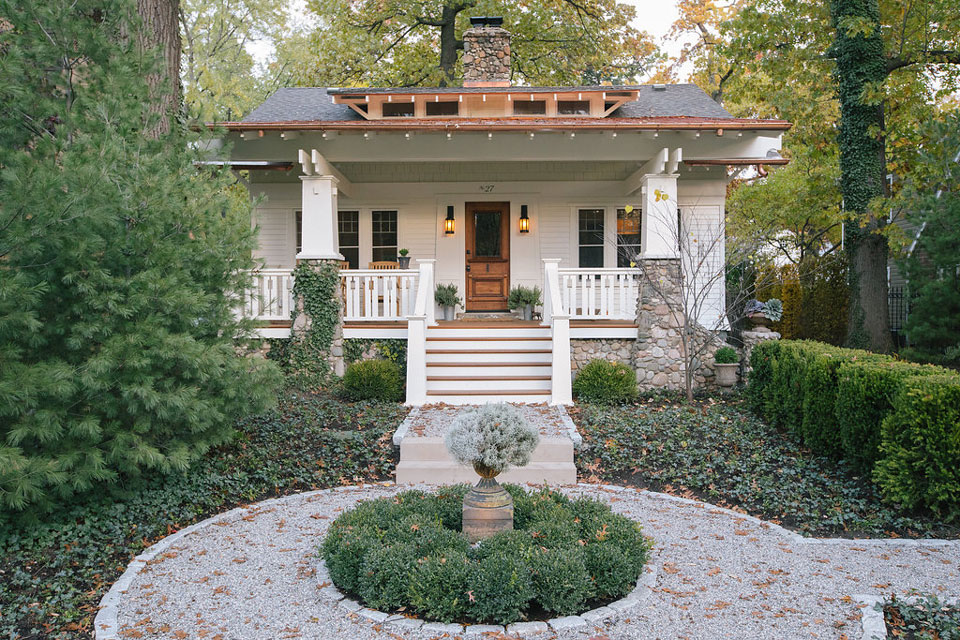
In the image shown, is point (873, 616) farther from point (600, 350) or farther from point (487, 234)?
point (487, 234)

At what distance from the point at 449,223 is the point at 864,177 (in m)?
7.09

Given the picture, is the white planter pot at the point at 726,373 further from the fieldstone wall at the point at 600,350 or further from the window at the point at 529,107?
the window at the point at 529,107

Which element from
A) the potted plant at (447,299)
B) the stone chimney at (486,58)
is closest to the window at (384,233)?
the potted plant at (447,299)

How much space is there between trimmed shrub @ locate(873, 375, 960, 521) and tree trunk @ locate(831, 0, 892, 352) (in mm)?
6677

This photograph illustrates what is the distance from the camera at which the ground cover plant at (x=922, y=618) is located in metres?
3.29

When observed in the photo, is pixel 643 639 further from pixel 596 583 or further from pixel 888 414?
pixel 888 414

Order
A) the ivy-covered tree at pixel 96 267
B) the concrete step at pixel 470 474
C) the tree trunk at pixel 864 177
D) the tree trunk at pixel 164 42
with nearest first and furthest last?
the ivy-covered tree at pixel 96 267, the tree trunk at pixel 164 42, the concrete step at pixel 470 474, the tree trunk at pixel 864 177

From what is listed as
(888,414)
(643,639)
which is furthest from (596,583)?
(888,414)

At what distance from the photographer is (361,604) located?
374cm

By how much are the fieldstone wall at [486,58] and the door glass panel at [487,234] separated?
2.90 m

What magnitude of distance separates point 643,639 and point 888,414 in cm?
334

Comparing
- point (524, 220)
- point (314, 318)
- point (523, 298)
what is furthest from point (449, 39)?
point (314, 318)

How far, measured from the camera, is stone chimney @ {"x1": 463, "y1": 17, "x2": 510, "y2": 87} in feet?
44.1

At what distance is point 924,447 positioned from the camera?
5.03 metres
